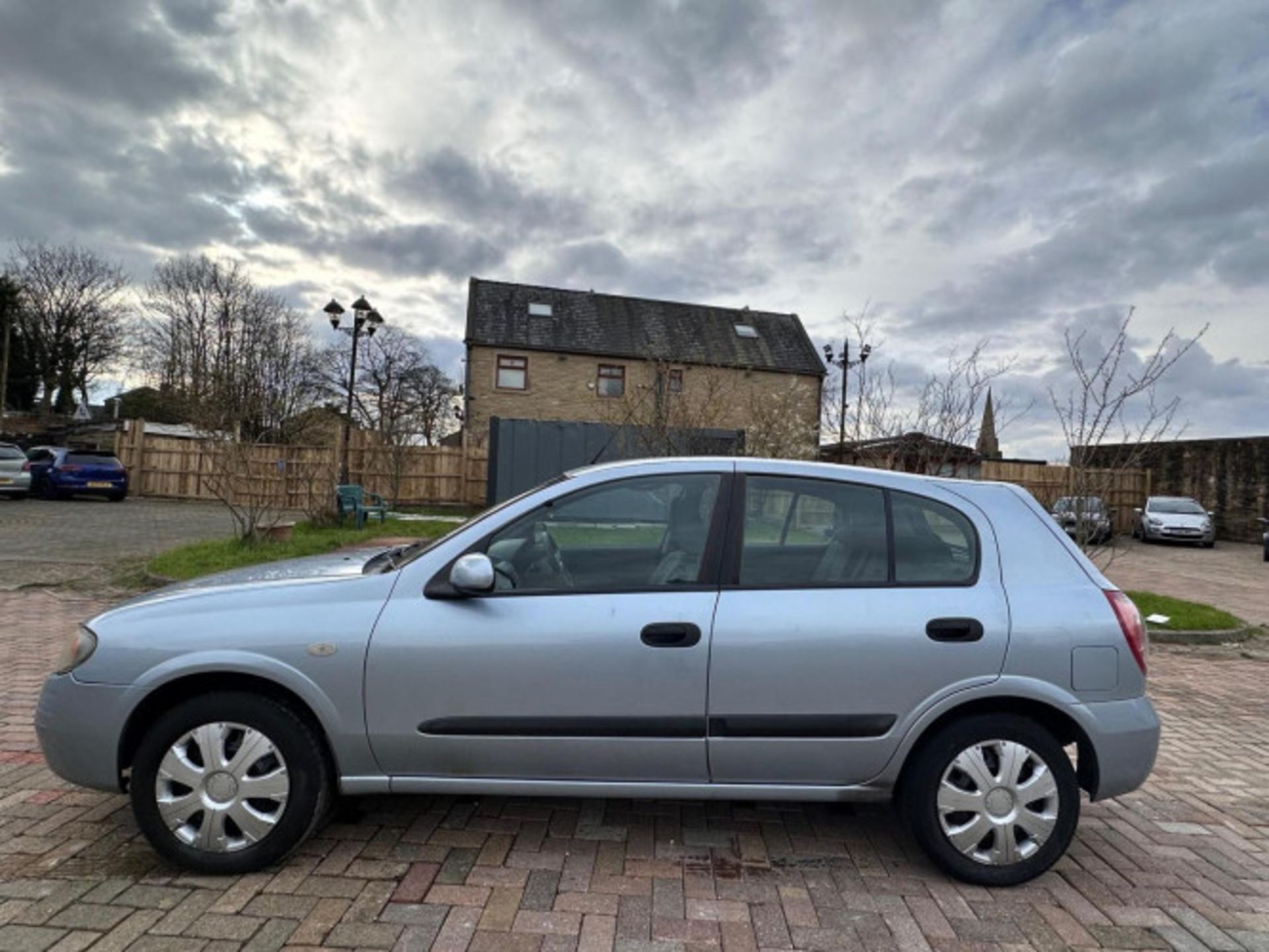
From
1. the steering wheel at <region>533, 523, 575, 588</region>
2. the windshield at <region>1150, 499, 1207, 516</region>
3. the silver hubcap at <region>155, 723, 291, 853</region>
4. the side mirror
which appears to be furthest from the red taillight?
the windshield at <region>1150, 499, 1207, 516</region>

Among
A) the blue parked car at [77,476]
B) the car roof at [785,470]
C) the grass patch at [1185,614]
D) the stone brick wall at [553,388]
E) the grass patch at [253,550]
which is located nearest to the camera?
the car roof at [785,470]

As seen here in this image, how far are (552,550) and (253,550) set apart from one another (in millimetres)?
8539

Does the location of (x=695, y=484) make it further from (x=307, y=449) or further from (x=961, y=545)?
(x=307, y=449)

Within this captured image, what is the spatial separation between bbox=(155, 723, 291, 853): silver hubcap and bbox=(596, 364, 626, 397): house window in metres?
25.3

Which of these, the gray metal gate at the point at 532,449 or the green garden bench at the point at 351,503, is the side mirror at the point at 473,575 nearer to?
the green garden bench at the point at 351,503

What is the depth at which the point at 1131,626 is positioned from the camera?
9.10 ft

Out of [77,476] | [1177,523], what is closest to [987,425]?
[1177,523]

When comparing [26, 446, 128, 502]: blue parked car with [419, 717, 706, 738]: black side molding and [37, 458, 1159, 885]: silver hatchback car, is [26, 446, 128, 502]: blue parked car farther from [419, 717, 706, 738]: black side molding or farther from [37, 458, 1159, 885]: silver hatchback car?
[419, 717, 706, 738]: black side molding

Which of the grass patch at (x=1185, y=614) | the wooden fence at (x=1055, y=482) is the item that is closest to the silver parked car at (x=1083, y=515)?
the grass patch at (x=1185, y=614)

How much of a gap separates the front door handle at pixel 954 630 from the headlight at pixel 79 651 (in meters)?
3.11

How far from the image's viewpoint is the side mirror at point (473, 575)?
260 centimetres

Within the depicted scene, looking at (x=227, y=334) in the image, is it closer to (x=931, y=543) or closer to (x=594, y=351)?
(x=594, y=351)

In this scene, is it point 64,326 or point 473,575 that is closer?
point 473,575

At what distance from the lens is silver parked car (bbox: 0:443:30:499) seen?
18.0 m
